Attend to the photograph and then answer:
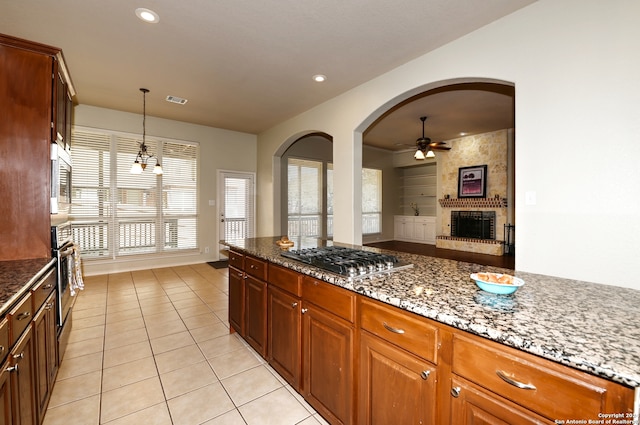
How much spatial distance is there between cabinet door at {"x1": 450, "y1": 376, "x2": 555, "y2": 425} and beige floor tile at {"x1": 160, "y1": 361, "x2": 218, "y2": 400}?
72.9 inches

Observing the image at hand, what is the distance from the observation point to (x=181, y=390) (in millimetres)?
2086

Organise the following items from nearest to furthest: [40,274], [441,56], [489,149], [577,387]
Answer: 1. [577,387]
2. [40,274]
3. [441,56]
4. [489,149]

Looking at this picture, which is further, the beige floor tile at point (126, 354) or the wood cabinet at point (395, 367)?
the beige floor tile at point (126, 354)

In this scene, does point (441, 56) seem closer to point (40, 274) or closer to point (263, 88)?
point (263, 88)

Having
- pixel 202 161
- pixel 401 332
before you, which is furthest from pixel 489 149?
pixel 401 332

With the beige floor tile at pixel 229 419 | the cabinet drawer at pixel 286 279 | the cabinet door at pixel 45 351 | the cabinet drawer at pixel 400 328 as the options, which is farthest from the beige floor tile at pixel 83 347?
the cabinet drawer at pixel 400 328

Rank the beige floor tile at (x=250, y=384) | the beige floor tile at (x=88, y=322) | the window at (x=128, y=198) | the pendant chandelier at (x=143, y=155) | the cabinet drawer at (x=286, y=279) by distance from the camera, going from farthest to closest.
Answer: the window at (x=128, y=198) → the pendant chandelier at (x=143, y=155) → the beige floor tile at (x=88, y=322) → the beige floor tile at (x=250, y=384) → the cabinet drawer at (x=286, y=279)

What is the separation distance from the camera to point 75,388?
6.88 ft

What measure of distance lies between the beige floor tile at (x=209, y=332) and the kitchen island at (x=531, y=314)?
1.80 metres

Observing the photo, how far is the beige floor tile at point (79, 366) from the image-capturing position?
2.27m

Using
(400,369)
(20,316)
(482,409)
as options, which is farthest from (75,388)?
(482,409)

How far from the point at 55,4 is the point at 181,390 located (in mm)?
3290

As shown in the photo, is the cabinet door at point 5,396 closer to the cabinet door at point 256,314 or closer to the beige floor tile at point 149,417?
the beige floor tile at point 149,417

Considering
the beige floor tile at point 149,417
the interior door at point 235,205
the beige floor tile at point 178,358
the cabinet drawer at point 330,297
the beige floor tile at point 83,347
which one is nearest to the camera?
the cabinet drawer at point 330,297
